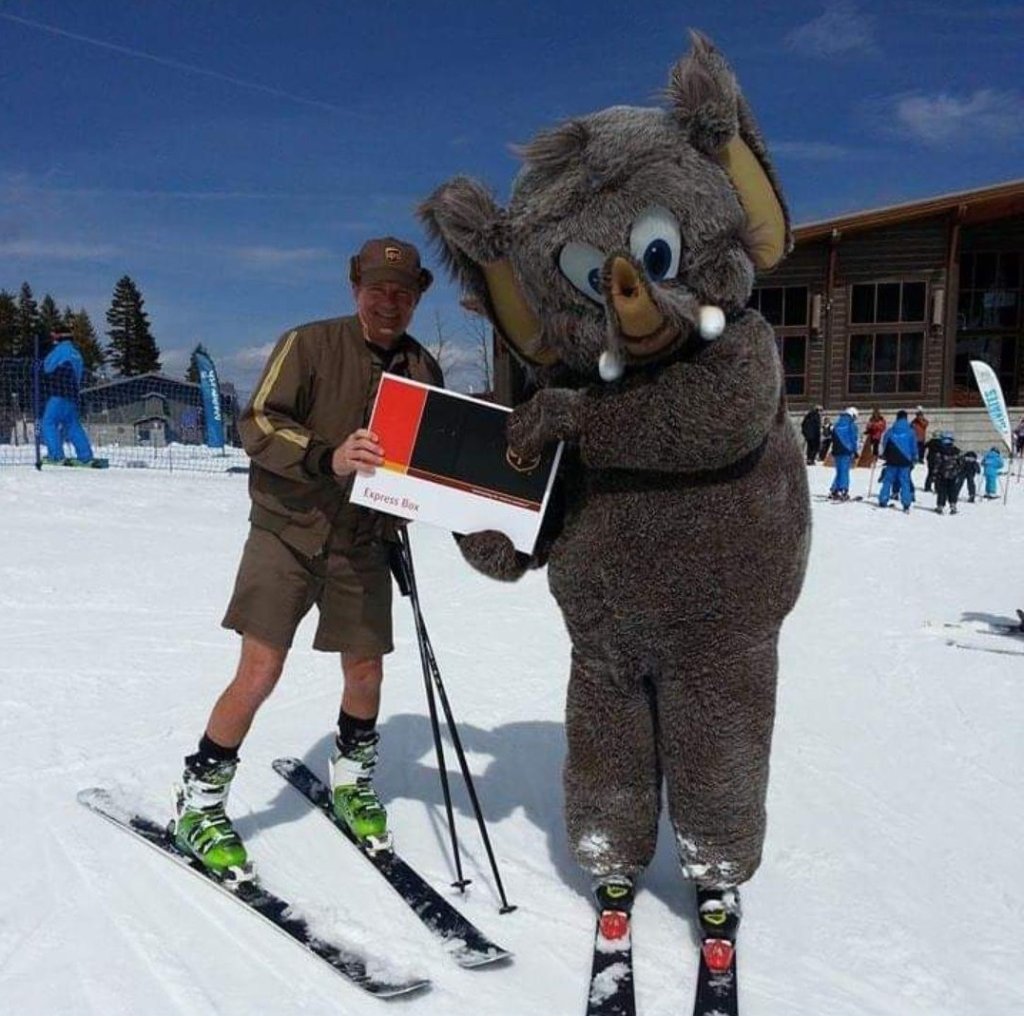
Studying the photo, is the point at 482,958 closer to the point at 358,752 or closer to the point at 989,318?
the point at 358,752

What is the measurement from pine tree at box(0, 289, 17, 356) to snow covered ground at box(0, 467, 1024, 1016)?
65.3 metres

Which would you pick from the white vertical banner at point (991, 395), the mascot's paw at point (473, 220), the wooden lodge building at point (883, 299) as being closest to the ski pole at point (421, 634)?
the mascot's paw at point (473, 220)

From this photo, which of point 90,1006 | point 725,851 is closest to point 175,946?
point 90,1006

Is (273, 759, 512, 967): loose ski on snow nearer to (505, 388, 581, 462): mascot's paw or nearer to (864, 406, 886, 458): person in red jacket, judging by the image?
(505, 388, 581, 462): mascot's paw

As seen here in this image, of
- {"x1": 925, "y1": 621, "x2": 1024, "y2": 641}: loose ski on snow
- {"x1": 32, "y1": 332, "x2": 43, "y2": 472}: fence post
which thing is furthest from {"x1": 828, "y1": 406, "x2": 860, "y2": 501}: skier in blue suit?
{"x1": 32, "y1": 332, "x2": 43, "y2": 472}: fence post

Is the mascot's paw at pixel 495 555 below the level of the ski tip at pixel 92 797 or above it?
above

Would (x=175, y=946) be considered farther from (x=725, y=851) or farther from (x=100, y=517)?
(x=100, y=517)

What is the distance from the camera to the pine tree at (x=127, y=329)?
7369 centimetres

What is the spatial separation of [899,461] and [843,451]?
0.94 m

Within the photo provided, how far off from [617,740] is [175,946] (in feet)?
4.35

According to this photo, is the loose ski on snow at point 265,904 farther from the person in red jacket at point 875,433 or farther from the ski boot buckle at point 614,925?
the person in red jacket at point 875,433

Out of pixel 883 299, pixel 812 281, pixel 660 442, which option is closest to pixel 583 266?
pixel 660 442

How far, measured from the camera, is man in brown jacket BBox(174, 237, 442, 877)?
2793mm

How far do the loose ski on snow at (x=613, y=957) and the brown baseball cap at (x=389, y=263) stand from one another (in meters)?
1.92
